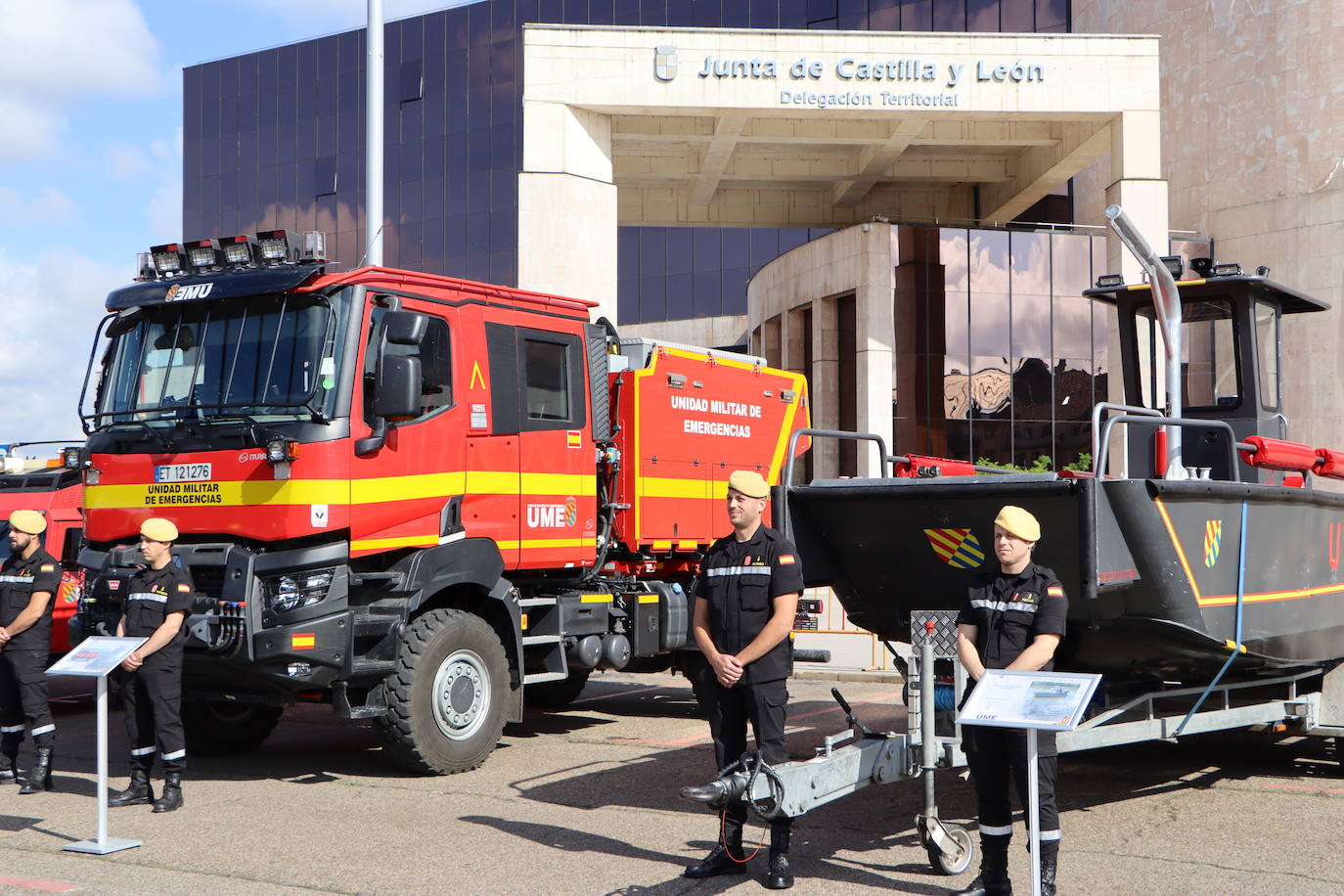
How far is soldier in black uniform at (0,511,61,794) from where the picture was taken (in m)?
8.89

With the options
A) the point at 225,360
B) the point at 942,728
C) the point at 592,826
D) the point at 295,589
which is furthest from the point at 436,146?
the point at 942,728

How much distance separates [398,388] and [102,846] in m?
3.20

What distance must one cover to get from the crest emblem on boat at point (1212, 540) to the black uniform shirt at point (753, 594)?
92.1 inches

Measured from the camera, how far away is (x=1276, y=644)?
773 centimetres

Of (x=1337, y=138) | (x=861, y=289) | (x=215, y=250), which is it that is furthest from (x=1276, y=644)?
(x=1337, y=138)

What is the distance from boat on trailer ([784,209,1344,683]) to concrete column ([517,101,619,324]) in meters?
15.8

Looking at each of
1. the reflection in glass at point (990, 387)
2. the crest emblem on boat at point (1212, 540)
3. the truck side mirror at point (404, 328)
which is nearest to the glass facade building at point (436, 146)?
the reflection in glass at point (990, 387)

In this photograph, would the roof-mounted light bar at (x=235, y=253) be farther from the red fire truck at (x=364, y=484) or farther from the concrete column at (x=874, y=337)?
the concrete column at (x=874, y=337)

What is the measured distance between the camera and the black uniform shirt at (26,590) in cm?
897

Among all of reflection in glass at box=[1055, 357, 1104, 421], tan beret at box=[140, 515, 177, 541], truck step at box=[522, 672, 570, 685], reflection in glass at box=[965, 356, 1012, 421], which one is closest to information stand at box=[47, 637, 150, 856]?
tan beret at box=[140, 515, 177, 541]

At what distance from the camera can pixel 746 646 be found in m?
6.39

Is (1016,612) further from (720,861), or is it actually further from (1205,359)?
(1205,359)

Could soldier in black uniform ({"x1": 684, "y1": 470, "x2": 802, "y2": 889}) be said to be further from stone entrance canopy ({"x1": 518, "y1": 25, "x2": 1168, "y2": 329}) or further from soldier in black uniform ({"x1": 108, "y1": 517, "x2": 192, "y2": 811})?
stone entrance canopy ({"x1": 518, "y1": 25, "x2": 1168, "y2": 329})

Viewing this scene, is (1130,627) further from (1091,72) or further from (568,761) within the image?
(1091,72)
